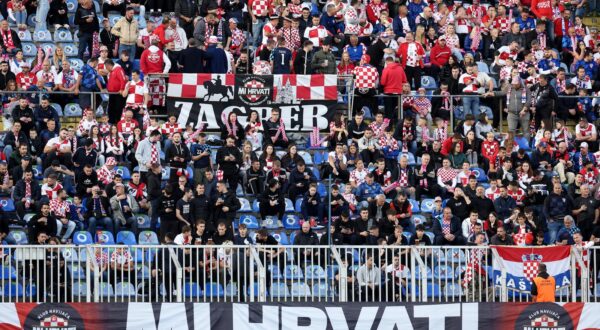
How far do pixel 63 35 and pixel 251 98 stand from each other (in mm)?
4900

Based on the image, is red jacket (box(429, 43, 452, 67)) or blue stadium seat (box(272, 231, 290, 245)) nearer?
blue stadium seat (box(272, 231, 290, 245))

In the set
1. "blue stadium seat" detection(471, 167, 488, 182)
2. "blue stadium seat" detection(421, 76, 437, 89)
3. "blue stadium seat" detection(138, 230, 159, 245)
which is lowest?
"blue stadium seat" detection(138, 230, 159, 245)

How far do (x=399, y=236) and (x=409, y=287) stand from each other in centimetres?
250

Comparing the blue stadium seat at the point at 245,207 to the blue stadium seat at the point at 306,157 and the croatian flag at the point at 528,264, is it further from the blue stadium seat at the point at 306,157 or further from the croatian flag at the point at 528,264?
the croatian flag at the point at 528,264

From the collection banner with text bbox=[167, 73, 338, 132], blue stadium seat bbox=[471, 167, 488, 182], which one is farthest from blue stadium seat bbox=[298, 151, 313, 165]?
blue stadium seat bbox=[471, 167, 488, 182]

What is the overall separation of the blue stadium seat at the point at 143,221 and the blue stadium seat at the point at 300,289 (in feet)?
15.8

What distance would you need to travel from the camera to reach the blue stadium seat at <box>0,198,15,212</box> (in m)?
33.4

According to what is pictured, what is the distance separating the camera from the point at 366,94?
38.3 metres

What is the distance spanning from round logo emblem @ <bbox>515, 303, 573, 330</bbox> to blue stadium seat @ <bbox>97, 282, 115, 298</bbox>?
6976mm

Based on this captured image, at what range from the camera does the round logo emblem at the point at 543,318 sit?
2953cm

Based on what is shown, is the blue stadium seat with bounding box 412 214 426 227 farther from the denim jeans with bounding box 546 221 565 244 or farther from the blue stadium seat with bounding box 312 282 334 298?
the blue stadium seat with bounding box 312 282 334 298

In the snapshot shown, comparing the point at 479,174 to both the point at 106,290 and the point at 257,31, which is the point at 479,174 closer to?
the point at 257,31

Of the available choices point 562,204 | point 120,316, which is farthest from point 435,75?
point 120,316

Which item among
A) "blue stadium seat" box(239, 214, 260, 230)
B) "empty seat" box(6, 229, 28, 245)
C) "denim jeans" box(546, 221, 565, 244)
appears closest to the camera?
"empty seat" box(6, 229, 28, 245)
